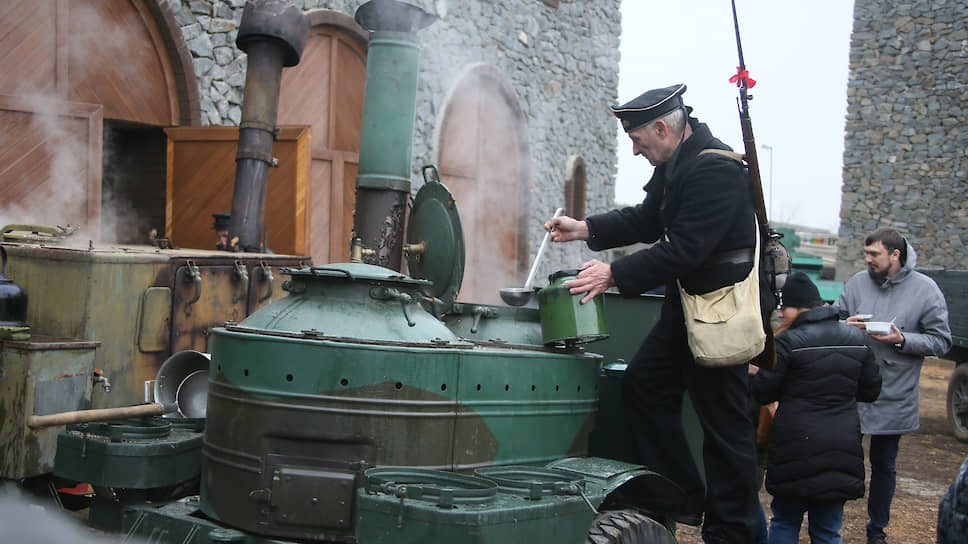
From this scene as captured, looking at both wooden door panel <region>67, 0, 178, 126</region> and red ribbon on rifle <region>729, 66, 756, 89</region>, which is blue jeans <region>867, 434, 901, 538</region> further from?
wooden door panel <region>67, 0, 178, 126</region>

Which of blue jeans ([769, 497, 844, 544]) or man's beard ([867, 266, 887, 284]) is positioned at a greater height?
man's beard ([867, 266, 887, 284])

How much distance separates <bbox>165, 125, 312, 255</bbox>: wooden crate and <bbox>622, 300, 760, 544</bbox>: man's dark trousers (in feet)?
15.5

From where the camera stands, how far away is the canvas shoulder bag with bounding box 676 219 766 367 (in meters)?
3.37

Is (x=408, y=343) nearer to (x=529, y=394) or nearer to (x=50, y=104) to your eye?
(x=529, y=394)

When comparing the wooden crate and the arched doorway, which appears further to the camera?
the wooden crate

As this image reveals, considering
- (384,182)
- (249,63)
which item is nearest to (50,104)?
(249,63)

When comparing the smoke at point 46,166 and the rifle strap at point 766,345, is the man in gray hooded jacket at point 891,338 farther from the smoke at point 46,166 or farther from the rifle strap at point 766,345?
the smoke at point 46,166

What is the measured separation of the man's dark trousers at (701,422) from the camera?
135 inches

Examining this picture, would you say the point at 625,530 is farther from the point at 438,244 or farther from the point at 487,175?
the point at 487,175

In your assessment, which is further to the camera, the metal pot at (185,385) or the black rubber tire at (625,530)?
the metal pot at (185,385)

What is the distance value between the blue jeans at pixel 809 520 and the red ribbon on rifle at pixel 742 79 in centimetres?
189

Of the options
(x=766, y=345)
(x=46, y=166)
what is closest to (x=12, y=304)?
(x=766, y=345)

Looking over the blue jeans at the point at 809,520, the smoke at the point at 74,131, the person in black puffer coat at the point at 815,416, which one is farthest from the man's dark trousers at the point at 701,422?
the smoke at the point at 74,131

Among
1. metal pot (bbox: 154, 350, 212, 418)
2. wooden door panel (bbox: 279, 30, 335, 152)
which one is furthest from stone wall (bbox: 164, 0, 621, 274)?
metal pot (bbox: 154, 350, 212, 418)
